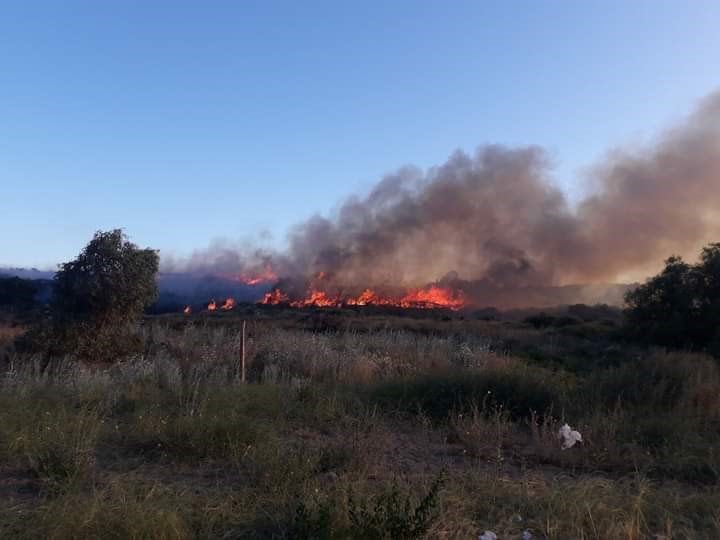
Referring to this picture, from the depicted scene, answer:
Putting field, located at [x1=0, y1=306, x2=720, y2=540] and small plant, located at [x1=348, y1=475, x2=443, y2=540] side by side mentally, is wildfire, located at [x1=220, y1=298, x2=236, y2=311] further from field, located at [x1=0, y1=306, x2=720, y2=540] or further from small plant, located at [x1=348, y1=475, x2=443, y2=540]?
small plant, located at [x1=348, y1=475, x2=443, y2=540]

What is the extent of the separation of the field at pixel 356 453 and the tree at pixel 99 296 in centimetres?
107

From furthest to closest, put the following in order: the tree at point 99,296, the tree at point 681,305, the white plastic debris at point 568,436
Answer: the tree at point 681,305 < the tree at point 99,296 < the white plastic debris at point 568,436

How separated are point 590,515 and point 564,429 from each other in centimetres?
197

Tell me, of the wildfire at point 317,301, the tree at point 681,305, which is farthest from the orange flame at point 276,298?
the tree at point 681,305

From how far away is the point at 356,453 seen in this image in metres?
6.27

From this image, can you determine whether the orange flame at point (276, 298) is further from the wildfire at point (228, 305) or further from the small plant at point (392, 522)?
the small plant at point (392, 522)

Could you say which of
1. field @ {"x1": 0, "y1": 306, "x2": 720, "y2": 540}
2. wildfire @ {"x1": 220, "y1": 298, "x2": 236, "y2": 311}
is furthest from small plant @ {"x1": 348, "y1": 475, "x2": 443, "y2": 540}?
wildfire @ {"x1": 220, "y1": 298, "x2": 236, "y2": 311}

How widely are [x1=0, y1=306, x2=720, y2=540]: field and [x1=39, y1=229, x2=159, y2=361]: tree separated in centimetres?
107

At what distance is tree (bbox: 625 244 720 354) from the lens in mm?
22188

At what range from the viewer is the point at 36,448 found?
6.10 metres

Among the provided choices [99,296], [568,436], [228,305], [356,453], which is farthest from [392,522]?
[228,305]

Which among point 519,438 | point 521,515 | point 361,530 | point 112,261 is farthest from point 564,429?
point 112,261

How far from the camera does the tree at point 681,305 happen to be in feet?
72.8

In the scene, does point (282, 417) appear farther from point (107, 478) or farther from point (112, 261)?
point (112, 261)
